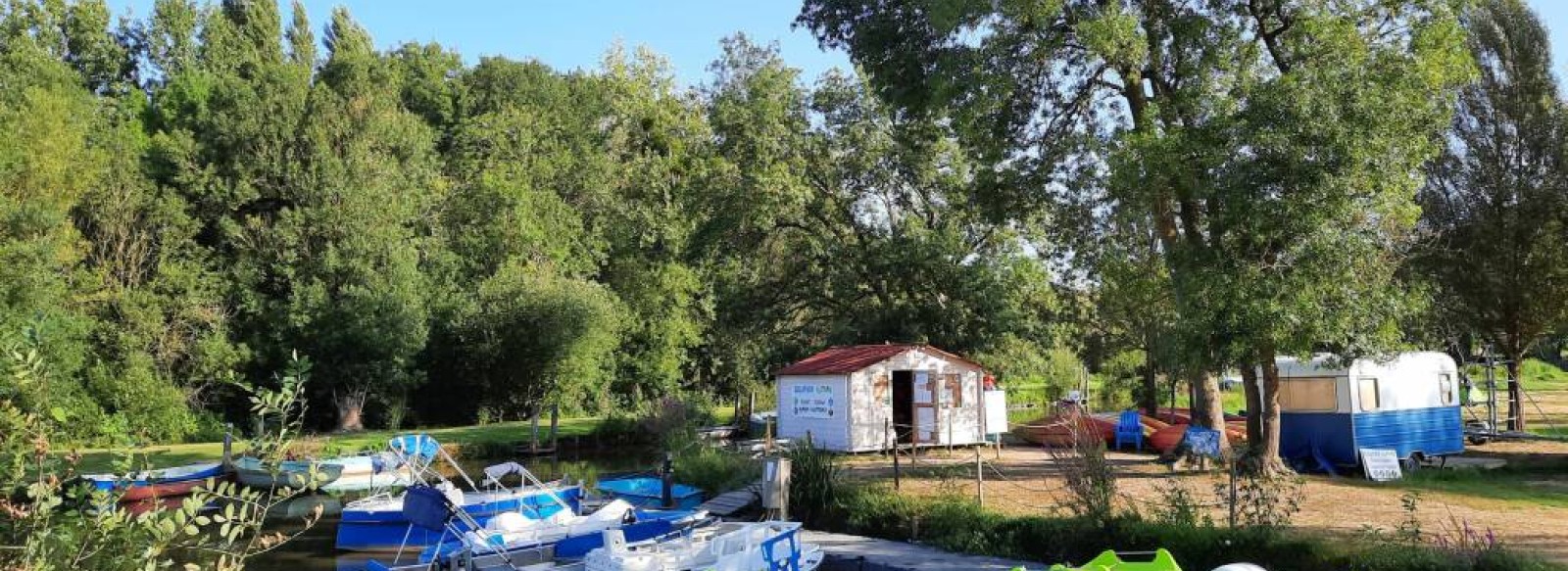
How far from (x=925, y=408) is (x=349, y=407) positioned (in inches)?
948

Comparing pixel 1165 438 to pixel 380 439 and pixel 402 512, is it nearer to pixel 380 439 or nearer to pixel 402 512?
pixel 402 512

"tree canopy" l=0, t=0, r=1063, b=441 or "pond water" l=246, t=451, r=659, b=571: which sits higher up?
"tree canopy" l=0, t=0, r=1063, b=441

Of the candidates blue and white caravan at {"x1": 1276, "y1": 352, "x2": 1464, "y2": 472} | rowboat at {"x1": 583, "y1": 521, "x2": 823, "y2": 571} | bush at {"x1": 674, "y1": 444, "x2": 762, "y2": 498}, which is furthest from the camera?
blue and white caravan at {"x1": 1276, "y1": 352, "x2": 1464, "y2": 472}

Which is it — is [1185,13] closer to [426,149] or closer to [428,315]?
[428,315]

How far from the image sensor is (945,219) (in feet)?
102

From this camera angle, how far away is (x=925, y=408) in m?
25.5

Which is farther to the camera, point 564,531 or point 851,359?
point 851,359

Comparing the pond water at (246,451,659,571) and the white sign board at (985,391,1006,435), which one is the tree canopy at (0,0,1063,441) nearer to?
the white sign board at (985,391,1006,435)

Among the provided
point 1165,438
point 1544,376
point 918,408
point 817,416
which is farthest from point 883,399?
point 1544,376

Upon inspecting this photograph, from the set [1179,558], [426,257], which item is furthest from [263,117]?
[1179,558]

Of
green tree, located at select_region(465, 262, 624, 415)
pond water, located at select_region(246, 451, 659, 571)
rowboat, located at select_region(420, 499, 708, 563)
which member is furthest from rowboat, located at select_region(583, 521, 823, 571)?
green tree, located at select_region(465, 262, 624, 415)

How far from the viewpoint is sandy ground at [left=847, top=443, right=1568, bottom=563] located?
1315cm

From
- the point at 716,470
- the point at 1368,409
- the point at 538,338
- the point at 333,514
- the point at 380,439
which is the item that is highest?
the point at 538,338

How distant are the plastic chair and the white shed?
Answer: 9.41ft
